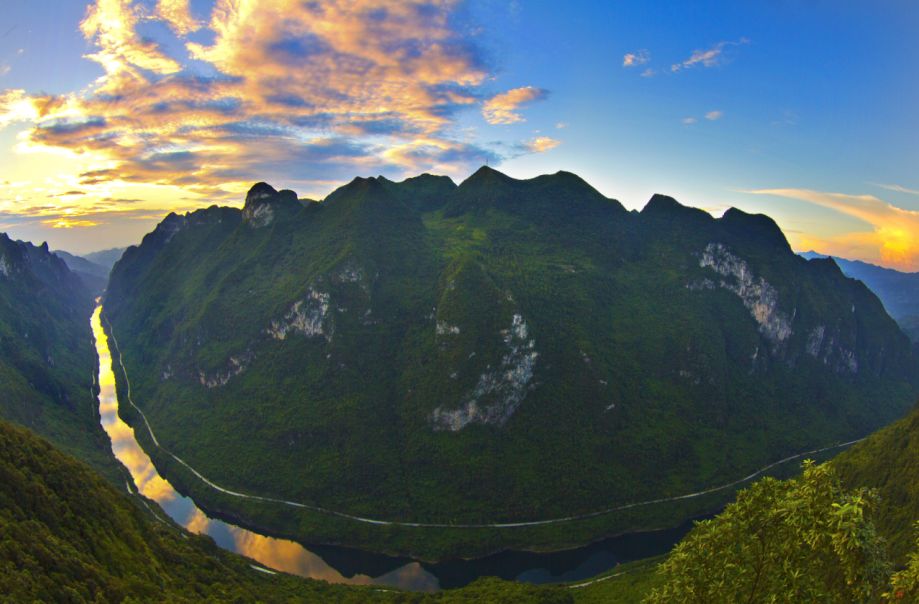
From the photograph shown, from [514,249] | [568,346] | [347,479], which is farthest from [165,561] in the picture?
[514,249]

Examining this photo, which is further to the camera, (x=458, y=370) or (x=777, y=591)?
(x=458, y=370)

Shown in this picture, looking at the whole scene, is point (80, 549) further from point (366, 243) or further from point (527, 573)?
point (366, 243)

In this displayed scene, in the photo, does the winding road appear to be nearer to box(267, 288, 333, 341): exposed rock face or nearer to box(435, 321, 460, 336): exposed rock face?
box(267, 288, 333, 341): exposed rock face

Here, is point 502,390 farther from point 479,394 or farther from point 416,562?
point 416,562

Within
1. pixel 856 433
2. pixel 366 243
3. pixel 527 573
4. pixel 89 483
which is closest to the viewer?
→ pixel 89 483

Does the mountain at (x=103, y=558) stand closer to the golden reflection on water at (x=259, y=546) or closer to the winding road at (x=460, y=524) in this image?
the golden reflection on water at (x=259, y=546)

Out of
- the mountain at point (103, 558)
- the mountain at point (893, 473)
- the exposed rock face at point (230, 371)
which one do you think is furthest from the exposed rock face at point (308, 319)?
the mountain at point (893, 473)

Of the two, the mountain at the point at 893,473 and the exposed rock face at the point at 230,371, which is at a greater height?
the exposed rock face at the point at 230,371
